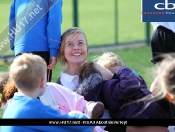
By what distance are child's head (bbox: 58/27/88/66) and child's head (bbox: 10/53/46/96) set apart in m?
0.51

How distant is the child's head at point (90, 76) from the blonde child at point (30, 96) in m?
0.38

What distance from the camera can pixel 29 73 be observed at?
7.16 feet

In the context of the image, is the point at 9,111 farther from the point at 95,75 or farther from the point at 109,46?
the point at 109,46

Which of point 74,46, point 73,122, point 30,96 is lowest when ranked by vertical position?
point 73,122

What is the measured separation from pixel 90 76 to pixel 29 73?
0.50 metres

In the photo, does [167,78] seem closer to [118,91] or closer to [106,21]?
[118,91]

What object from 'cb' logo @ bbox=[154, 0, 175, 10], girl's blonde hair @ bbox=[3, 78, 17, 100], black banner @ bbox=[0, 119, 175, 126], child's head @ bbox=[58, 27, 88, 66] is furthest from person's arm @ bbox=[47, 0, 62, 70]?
black banner @ bbox=[0, 119, 175, 126]

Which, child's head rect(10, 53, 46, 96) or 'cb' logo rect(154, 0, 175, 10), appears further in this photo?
'cb' logo rect(154, 0, 175, 10)

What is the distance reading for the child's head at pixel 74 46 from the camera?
2709mm

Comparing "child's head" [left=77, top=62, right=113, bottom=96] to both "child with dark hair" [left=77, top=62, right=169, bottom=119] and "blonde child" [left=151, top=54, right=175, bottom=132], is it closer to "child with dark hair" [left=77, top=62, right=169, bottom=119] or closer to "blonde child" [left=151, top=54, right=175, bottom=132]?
"child with dark hair" [left=77, top=62, right=169, bottom=119]

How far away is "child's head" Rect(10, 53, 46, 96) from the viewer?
2.18 m

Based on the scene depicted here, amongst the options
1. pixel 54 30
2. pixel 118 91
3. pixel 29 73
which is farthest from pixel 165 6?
pixel 29 73

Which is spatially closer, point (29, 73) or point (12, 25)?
point (29, 73)

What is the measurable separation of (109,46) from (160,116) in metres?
4.54
